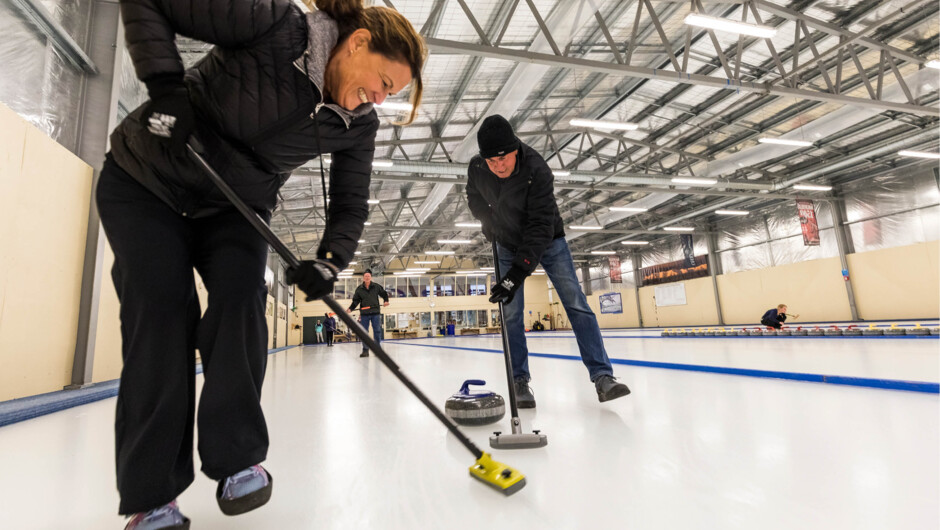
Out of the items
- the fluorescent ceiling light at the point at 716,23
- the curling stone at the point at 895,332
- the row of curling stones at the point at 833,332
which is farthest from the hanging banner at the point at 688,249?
the fluorescent ceiling light at the point at 716,23

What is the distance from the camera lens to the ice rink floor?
72cm

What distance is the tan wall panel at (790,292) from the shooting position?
11.6 m

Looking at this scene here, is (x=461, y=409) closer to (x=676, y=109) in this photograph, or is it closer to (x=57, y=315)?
(x=57, y=315)

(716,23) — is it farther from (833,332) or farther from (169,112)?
(169,112)

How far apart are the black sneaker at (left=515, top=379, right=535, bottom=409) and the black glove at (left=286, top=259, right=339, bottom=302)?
1.13 metres

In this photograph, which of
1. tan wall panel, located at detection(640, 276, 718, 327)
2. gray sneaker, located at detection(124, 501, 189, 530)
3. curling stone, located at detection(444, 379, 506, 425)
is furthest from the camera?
tan wall panel, located at detection(640, 276, 718, 327)

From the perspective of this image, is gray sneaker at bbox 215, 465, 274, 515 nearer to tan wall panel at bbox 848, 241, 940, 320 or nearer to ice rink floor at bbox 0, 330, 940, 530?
ice rink floor at bbox 0, 330, 940, 530

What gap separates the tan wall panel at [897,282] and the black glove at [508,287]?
12754 mm

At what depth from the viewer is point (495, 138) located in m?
1.75

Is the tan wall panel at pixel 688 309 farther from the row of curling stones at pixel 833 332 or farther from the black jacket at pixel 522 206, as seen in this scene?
the black jacket at pixel 522 206

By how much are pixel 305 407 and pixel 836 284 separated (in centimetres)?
1451

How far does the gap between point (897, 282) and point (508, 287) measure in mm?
13353

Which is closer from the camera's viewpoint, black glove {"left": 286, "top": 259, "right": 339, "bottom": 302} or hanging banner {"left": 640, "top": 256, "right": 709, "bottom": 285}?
black glove {"left": 286, "top": 259, "right": 339, "bottom": 302}

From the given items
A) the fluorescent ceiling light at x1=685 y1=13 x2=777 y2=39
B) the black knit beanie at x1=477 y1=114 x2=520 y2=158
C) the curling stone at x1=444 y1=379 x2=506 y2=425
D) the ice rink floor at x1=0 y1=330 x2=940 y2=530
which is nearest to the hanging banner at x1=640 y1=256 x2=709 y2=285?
the fluorescent ceiling light at x1=685 y1=13 x2=777 y2=39
